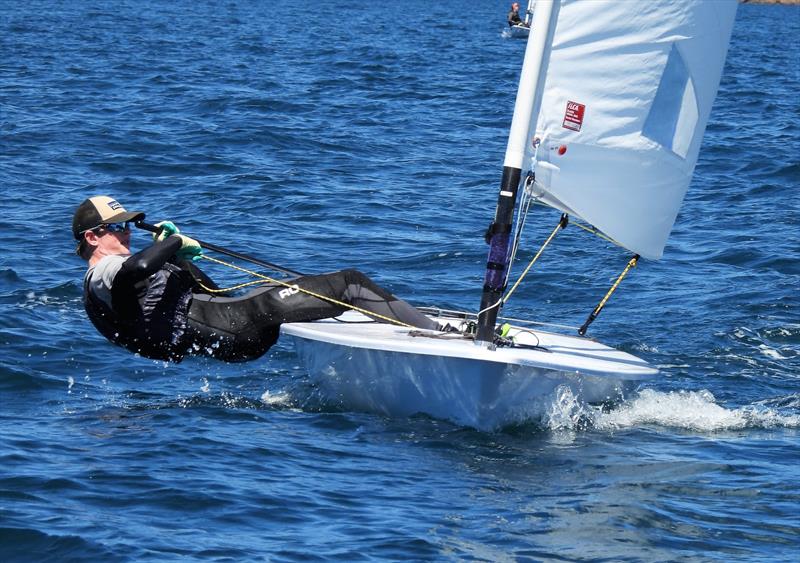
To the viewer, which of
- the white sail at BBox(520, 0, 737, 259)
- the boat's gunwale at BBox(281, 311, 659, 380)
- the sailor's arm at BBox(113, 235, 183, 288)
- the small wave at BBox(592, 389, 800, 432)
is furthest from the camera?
the small wave at BBox(592, 389, 800, 432)

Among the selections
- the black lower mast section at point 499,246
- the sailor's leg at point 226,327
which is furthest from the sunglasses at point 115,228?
the black lower mast section at point 499,246

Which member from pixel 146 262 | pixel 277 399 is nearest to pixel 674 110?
pixel 277 399

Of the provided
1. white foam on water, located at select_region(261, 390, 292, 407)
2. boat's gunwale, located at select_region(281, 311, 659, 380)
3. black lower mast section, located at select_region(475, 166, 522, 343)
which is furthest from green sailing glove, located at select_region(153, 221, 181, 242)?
black lower mast section, located at select_region(475, 166, 522, 343)

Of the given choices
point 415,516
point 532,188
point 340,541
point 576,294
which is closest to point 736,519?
point 415,516

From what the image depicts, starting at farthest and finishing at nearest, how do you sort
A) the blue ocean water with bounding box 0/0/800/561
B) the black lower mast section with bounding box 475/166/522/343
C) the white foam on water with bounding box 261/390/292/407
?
the white foam on water with bounding box 261/390/292/407 → the black lower mast section with bounding box 475/166/522/343 → the blue ocean water with bounding box 0/0/800/561

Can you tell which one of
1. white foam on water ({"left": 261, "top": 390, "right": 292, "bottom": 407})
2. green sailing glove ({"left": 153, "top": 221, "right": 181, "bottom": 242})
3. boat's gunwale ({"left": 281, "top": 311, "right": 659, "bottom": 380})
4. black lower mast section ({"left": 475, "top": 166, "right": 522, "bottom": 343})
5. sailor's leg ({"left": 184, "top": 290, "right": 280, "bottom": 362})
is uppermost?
black lower mast section ({"left": 475, "top": 166, "right": 522, "bottom": 343})

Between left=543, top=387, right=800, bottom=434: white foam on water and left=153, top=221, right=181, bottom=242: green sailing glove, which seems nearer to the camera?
left=543, top=387, right=800, bottom=434: white foam on water

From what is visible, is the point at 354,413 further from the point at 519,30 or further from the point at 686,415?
the point at 519,30

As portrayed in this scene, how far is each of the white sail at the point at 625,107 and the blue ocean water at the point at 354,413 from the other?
4.09ft

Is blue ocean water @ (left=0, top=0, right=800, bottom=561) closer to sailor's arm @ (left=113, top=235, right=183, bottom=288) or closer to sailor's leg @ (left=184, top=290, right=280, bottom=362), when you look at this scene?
sailor's leg @ (left=184, top=290, right=280, bottom=362)

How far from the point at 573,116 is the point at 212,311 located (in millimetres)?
2440

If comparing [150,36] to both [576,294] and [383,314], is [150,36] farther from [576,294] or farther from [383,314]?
[383,314]

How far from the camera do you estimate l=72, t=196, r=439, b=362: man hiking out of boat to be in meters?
7.39

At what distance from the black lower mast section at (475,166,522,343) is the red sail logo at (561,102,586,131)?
17.5 inches
